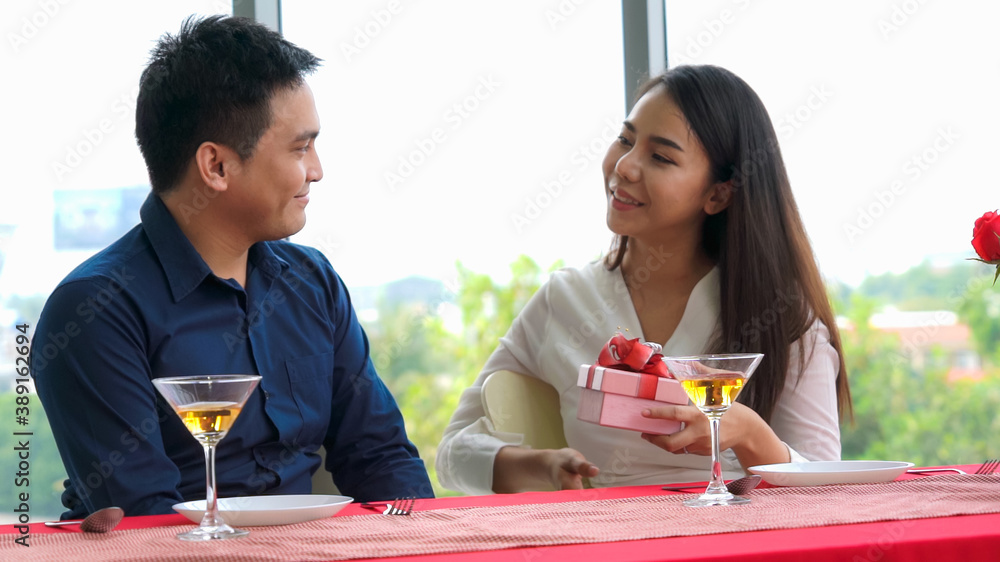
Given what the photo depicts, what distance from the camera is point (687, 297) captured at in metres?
2.22

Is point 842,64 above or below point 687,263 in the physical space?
above

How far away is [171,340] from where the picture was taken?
1.68 meters

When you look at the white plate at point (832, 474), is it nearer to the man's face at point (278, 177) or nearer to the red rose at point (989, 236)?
the red rose at point (989, 236)

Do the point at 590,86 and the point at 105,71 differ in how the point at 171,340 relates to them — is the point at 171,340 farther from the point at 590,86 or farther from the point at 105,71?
the point at 590,86

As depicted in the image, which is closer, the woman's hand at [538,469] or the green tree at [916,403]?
the woman's hand at [538,469]

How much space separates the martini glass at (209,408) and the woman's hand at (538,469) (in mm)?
757

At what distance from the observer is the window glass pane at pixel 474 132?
3250mm

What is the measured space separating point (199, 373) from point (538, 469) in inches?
27.8

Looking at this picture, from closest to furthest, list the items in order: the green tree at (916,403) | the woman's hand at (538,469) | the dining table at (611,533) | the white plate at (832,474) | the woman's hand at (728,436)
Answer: the dining table at (611,533) → the white plate at (832,474) → the woman's hand at (728,436) → the woman's hand at (538,469) → the green tree at (916,403)

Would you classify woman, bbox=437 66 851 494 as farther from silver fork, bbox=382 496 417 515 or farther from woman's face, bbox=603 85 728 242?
silver fork, bbox=382 496 417 515

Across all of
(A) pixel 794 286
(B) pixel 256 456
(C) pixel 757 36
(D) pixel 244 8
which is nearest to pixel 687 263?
(A) pixel 794 286

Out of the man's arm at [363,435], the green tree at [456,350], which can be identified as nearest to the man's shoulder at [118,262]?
the man's arm at [363,435]

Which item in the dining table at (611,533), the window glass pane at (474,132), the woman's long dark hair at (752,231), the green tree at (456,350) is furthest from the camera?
the green tree at (456,350)

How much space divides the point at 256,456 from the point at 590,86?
2.31 metres
